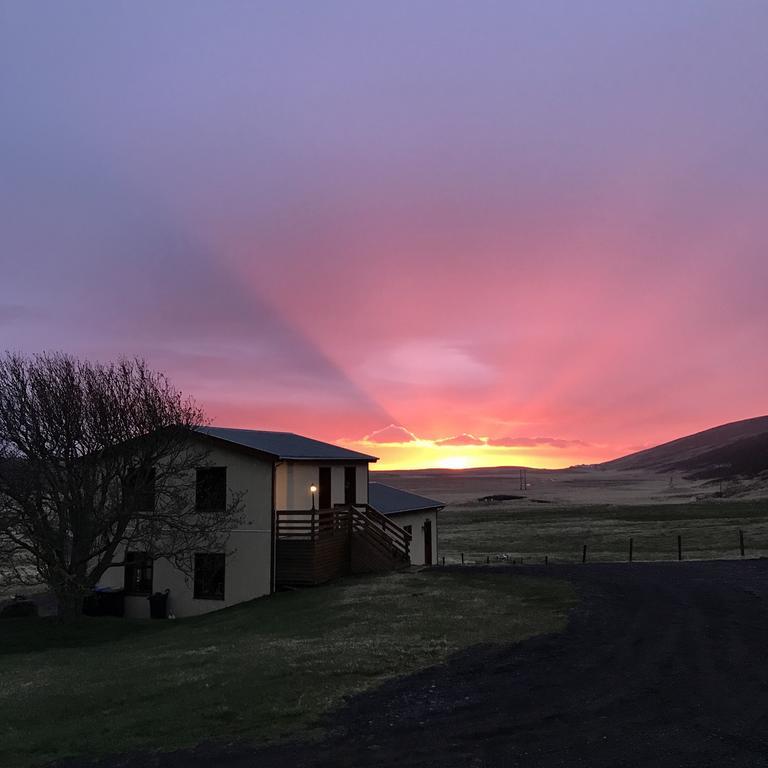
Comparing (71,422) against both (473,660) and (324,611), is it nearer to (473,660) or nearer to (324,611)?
(324,611)

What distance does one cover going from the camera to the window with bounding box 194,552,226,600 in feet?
93.4

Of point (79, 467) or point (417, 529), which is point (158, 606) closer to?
point (79, 467)

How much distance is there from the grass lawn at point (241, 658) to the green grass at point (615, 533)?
69.0 feet

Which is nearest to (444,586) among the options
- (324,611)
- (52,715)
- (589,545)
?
(324,611)

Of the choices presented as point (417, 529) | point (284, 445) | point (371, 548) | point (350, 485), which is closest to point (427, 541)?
point (417, 529)

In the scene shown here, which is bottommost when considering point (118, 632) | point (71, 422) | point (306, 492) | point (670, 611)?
point (118, 632)

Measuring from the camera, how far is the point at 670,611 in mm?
Answer: 17078

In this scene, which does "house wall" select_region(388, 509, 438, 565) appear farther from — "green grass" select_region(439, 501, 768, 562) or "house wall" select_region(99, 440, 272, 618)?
"house wall" select_region(99, 440, 272, 618)

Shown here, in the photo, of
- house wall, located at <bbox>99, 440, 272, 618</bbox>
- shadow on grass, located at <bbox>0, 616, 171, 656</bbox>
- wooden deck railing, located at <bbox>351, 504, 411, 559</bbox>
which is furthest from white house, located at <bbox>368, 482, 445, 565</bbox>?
shadow on grass, located at <bbox>0, 616, 171, 656</bbox>

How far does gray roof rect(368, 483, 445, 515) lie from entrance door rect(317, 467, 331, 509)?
5262 mm

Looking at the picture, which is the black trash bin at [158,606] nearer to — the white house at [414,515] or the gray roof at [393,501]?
the gray roof at [393,501]

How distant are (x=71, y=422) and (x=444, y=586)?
1535 cm

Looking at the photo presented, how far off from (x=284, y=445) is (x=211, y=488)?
4.31 metres

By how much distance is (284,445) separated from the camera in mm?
31797
